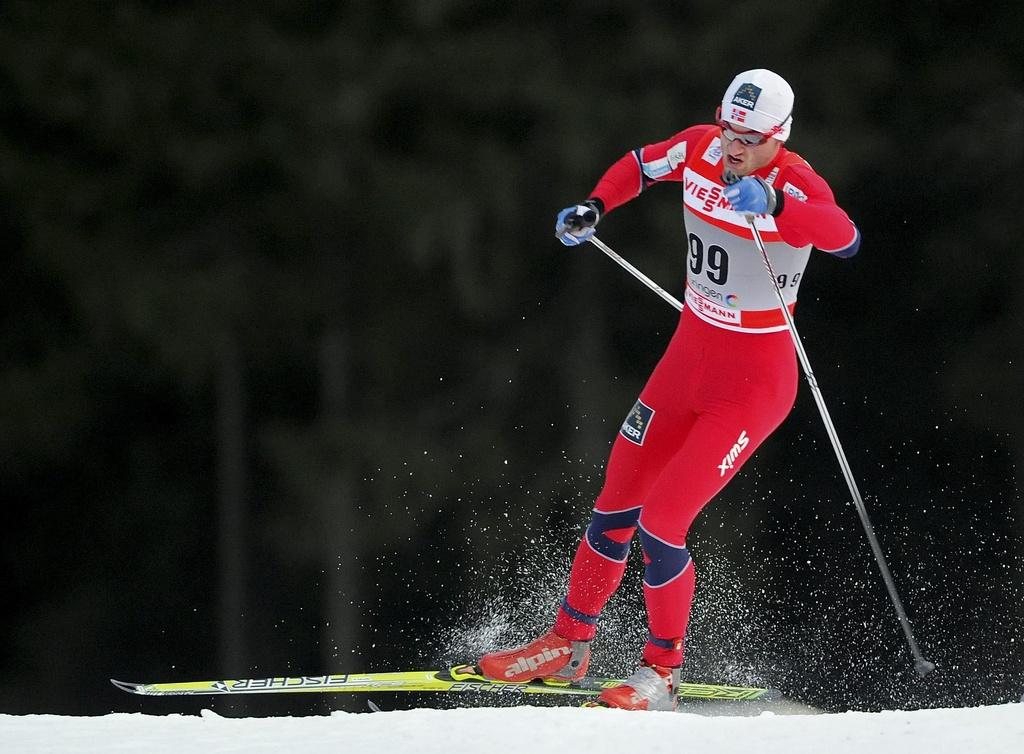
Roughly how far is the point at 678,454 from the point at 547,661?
796mm

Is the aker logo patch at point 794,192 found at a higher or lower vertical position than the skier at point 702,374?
higher

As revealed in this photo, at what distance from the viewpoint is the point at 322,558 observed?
35.6 feet

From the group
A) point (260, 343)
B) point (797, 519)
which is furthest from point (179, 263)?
point (797, 519)

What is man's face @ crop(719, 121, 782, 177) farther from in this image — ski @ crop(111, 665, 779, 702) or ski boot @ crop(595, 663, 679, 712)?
ski @ crop(111, 665, 779, 702)

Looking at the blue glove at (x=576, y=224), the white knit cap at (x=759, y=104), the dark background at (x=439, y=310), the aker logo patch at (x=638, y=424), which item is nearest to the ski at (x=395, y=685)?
the aker logo patch at (x=638, y=424)

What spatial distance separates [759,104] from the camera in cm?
415

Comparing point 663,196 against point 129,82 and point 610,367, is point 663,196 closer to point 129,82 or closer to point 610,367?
point 610,367

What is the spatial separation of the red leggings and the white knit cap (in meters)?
0.59

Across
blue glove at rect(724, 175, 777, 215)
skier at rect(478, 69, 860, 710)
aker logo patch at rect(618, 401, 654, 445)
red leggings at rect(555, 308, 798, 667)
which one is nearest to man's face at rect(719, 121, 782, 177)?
skier at rect(478, 69, 860, 710)

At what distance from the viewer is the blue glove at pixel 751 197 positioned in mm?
3979

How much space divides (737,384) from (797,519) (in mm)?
6379

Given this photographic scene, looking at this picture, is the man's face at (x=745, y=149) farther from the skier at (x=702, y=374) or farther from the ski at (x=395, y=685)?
the ski at (x=395, y=685)

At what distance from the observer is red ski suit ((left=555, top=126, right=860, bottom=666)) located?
14.1ft

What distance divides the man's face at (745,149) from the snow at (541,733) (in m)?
1.45
